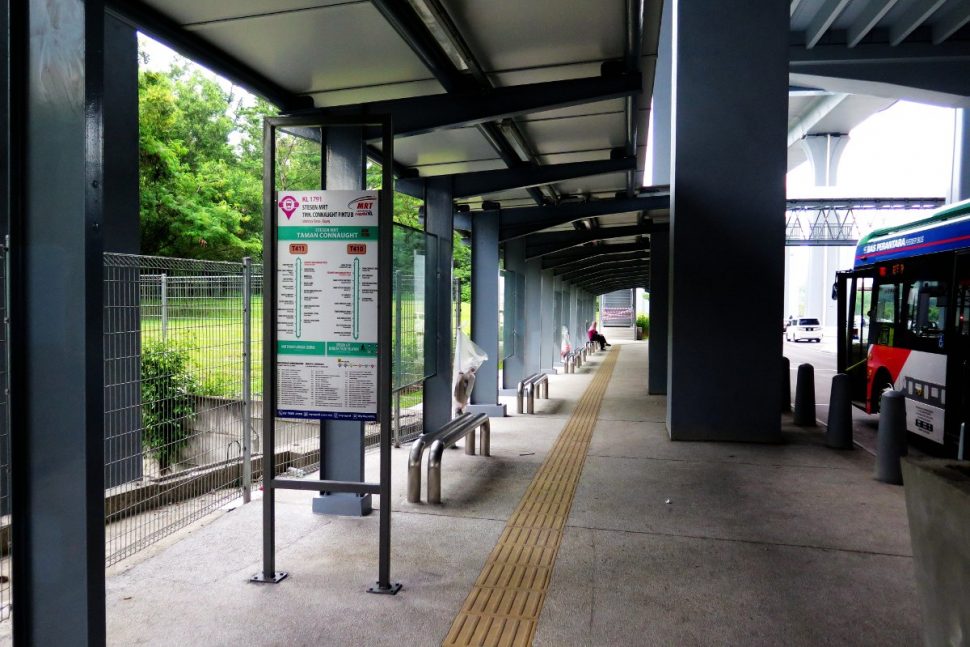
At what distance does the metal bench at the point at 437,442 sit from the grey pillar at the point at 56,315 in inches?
130

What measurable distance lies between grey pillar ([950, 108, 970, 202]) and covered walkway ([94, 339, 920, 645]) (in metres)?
22.1

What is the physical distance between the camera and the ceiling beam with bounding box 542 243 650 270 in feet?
52.1

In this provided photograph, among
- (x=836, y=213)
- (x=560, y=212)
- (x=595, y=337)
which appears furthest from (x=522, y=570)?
(x=836, y=213)

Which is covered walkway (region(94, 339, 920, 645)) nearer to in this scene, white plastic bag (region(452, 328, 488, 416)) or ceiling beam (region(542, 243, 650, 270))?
white plastic bag (region(452, 328, 488, 416))

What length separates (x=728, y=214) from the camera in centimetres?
842

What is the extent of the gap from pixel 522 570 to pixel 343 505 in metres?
1.71

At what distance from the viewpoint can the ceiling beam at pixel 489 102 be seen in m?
5.21

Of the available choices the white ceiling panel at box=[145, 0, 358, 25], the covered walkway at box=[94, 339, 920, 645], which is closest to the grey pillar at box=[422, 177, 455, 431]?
the covered walkway at box=[94, 339, 920, 645]

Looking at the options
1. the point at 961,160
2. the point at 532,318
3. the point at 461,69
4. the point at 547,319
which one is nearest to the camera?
the point at 461,69

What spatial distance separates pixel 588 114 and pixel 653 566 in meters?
3.98

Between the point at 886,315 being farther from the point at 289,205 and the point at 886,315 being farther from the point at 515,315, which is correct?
the point at 289,205

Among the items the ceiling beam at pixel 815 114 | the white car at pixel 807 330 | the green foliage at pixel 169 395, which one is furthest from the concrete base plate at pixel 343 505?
the white car at pixel 807 330

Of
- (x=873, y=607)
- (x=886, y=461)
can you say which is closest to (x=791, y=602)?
(x=873, y=607)

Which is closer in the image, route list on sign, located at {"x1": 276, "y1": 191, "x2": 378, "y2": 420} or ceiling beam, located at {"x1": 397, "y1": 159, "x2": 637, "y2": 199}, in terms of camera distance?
route list on sign, located at {"x1": 276, "y1": 191, "x2": 378, "y2": 420}
